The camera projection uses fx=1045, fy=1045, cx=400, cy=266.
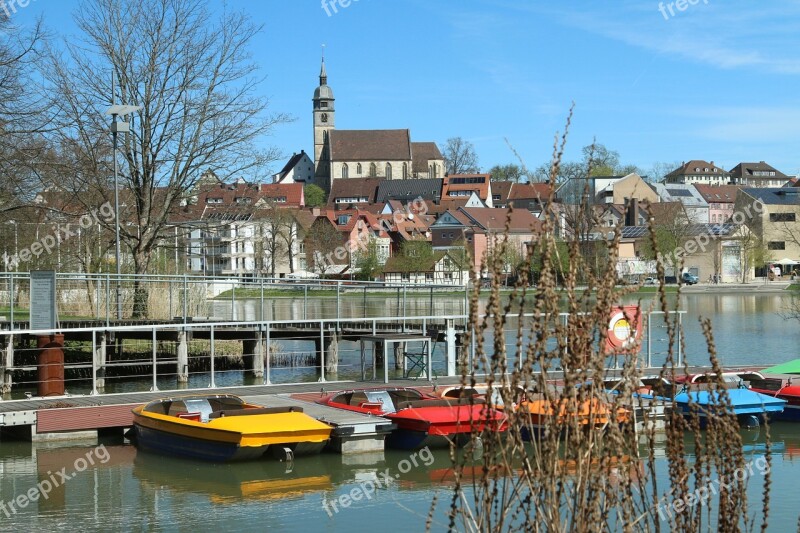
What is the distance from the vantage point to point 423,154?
547 ft

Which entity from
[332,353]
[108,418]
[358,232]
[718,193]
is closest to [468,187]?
[718,193]

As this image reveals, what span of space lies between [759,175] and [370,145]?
3008 inches

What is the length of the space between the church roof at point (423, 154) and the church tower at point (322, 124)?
14900 millimetres

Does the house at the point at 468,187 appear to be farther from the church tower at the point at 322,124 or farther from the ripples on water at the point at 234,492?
the ripples on water at the point at 234,492

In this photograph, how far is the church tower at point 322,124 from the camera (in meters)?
172

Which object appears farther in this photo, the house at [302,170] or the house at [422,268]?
the house at [302,170]

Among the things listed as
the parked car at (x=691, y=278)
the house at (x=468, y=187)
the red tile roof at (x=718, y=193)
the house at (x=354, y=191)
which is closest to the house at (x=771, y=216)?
the parked car at (x=691, y=278)

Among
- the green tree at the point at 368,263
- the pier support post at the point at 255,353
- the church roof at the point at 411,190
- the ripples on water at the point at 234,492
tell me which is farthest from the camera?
the church roof at the point at 411,190

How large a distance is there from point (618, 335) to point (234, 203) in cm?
1743

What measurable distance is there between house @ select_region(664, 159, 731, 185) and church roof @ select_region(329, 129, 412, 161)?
51.1 metres

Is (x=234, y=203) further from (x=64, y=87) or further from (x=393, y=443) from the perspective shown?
(x=393, y=443)

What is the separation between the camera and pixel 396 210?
→ 12388cm

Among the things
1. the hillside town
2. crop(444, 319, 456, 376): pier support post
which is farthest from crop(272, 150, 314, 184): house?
crop(444, 319, 456, 376): pier support post

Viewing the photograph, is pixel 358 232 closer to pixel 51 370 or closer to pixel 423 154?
pixel 423 154
